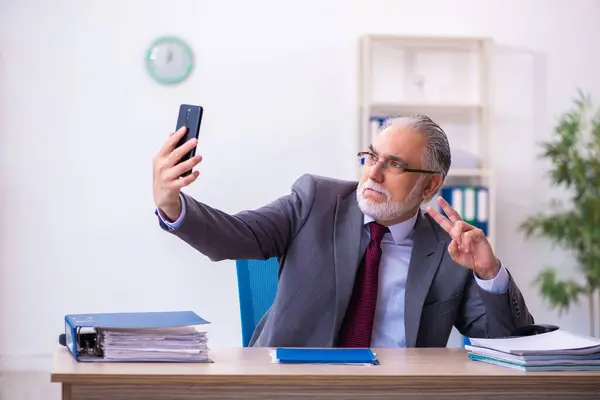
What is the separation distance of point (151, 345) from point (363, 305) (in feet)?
2.47

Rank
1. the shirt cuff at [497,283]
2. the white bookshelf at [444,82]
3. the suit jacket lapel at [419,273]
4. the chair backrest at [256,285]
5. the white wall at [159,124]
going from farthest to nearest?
the white bookshelf at [444,82], the white wall at [159,124], the chair backrest at [256,285], the suit jacket lapel at [419,273], the shirt cuff at [497,283]

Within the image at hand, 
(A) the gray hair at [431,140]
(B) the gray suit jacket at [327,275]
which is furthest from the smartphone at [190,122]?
(A) the gray hair at [431,140]

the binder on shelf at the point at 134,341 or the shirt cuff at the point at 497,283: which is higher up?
the shirt cuff at the point at 497,283

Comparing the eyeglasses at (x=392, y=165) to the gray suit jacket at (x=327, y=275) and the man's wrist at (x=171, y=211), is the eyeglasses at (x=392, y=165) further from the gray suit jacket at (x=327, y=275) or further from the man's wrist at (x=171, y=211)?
the man's wrist at (x=171, y=211)

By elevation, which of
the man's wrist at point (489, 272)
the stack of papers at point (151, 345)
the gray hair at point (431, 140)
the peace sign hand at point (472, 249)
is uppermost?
the gray hair at point (431, 140)

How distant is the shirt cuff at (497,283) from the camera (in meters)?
2.16

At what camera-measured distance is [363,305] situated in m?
2.33

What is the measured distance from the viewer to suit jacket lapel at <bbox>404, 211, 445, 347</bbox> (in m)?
2.28

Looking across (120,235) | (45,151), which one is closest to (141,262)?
(120,235)

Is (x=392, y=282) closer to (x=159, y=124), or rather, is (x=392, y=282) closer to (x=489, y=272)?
(x=489, y=272)

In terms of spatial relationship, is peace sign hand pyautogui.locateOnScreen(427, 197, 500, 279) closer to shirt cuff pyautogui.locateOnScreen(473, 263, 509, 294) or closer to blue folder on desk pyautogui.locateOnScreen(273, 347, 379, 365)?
shirt cuff pyautogui.locateOnScreen(473, 263, 509, 294)

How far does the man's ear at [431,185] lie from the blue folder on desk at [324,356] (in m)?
0.76

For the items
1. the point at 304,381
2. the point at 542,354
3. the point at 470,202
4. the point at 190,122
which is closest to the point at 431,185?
the point at 542,354

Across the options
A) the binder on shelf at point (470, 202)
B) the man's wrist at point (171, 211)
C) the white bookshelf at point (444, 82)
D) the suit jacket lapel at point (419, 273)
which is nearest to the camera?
the man's wrist at point (171, 211)
